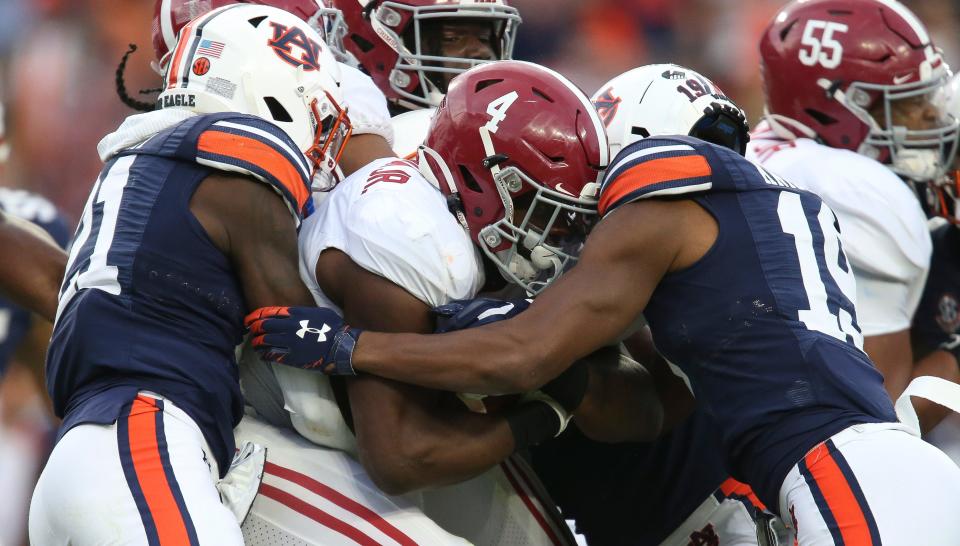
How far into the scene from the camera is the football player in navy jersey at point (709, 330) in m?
2.93

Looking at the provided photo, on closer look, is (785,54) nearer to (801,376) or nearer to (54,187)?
(801,376)

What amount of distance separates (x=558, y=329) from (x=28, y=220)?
3.10m

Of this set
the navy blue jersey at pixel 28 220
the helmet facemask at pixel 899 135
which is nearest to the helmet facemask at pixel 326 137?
the navy blue jersey at pixel 28 220

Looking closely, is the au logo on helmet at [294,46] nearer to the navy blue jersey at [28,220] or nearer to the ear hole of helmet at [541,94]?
the ear hole of helmet at [541,94]

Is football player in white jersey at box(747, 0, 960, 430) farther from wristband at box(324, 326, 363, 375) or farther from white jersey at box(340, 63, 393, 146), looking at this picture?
wristband at box(324, 326, 363, 375)

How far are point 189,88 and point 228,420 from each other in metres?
0.93

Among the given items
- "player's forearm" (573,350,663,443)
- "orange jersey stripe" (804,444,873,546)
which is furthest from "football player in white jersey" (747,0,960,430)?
"orange jersey stripe" (804,444,873,546)

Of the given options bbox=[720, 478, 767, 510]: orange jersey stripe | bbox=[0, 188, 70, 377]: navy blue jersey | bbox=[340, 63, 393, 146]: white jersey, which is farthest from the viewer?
bbox=[0, 188, 70, 377]: navy blue jersey

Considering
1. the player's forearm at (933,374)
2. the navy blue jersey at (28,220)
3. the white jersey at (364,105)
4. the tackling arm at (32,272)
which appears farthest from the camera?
the navy blue jersey at (28,220)

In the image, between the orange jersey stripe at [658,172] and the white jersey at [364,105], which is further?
the white jersey at [364,105]

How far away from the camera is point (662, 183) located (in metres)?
3.02

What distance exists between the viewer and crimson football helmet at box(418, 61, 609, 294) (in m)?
3.29

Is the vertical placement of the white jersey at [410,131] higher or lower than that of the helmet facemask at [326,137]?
lower

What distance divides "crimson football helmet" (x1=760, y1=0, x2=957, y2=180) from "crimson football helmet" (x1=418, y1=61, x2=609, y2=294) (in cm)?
172
